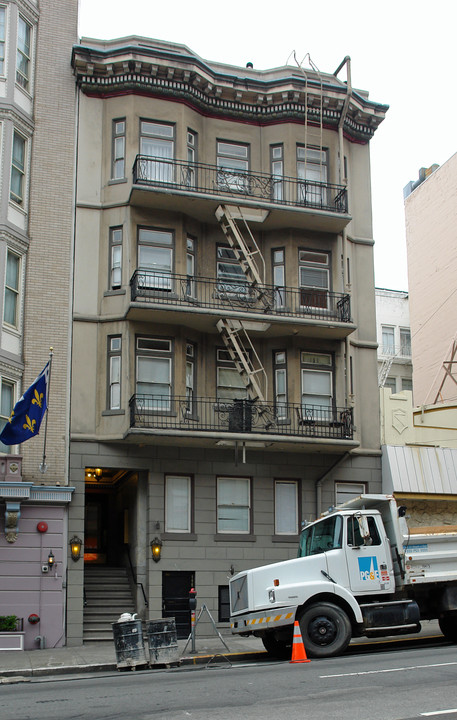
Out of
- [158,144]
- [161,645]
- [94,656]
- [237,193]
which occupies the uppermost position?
[158,144]

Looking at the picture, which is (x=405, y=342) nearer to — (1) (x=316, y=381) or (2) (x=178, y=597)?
(1) (x=316, y=381)

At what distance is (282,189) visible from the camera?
28.1 meters

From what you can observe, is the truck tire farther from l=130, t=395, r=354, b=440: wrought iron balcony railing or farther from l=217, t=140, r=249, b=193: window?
l=217, t=140, r=249, b=193: window

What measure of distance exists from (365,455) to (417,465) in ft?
5.30

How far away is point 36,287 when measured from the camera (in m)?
25.4

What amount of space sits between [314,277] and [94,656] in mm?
13477

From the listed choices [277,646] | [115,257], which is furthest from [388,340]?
[277,646]

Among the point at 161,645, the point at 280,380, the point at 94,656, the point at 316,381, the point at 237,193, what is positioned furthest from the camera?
the point at 316,381

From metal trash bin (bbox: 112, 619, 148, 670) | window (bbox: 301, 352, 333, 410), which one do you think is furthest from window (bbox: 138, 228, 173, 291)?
metal trash bin (bbox: 112, 619, 148, 670)

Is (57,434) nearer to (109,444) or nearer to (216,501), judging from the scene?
(109,444)

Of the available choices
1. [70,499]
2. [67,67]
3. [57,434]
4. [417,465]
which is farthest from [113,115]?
[417,465]

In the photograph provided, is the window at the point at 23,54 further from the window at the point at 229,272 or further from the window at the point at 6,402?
the window at the point at 6,402

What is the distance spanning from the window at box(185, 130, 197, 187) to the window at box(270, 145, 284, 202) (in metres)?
2.51

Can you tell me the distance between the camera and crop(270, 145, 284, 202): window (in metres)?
28.2
